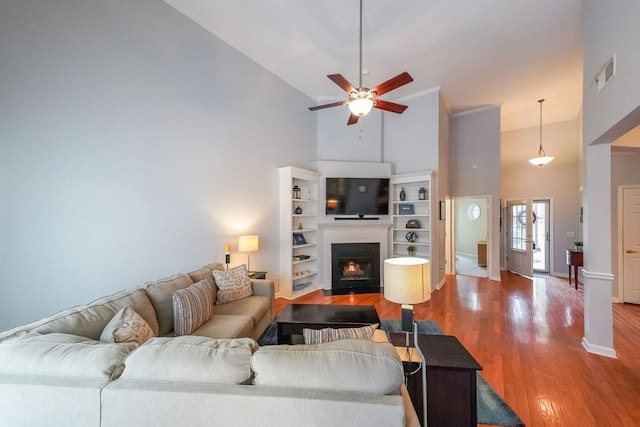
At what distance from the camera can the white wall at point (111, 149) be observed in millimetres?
2180

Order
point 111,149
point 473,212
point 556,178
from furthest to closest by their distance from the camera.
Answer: point 473,212 → point 556,178 → point 111,149

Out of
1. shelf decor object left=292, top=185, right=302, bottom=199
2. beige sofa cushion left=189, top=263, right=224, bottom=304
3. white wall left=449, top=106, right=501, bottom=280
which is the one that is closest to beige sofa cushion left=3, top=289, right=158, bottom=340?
beige sofa cushion left=189, top=263, right=224, bottom=304

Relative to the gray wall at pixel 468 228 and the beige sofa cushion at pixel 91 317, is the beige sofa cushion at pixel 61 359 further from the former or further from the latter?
the gray wall at pixel 468 228

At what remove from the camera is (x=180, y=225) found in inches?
131

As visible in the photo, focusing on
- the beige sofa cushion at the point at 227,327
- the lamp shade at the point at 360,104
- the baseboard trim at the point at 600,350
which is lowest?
the baseboard trim at the point at 600,350

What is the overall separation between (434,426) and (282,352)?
125 cm

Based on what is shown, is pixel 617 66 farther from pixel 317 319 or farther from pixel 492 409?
pixel 317 319

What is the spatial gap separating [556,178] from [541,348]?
549 cm

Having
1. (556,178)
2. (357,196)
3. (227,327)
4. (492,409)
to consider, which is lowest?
(492,409)

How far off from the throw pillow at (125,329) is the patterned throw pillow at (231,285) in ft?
3.93

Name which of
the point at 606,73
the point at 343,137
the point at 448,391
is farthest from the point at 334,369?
the point at 343,137

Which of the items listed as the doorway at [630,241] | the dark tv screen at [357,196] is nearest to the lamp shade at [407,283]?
the dark tv screen at [357,196]

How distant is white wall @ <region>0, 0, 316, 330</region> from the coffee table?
1.59 meters

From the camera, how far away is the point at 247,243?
385cm
